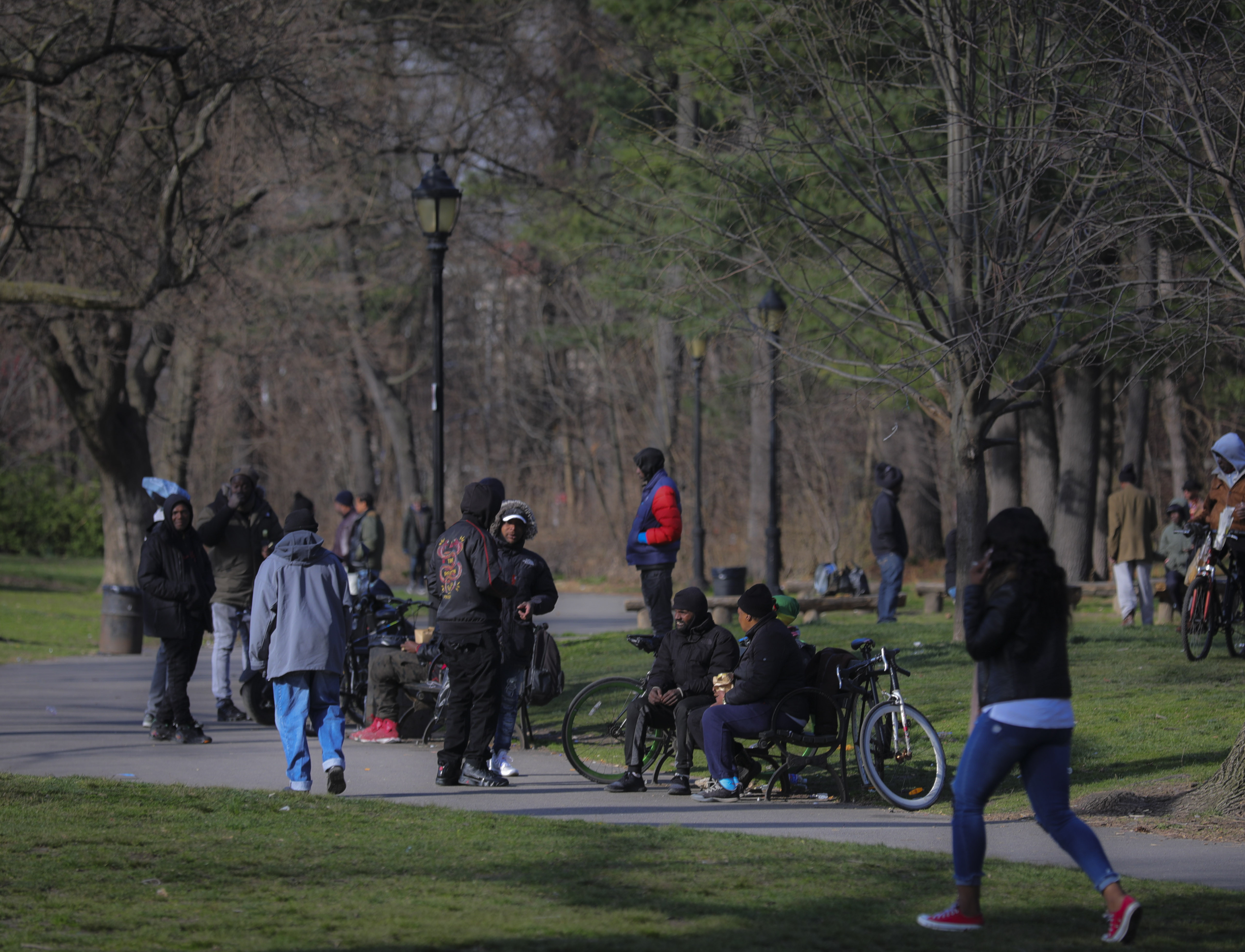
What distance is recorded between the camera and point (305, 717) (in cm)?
866

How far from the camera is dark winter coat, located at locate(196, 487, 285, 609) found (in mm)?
12055

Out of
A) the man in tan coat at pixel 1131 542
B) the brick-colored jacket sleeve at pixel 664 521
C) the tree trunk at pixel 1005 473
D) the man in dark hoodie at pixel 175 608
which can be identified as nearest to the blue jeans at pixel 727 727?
the brick-colored jacket sleeve at pixel 664 521

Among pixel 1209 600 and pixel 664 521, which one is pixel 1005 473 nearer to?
pixel 1209 600

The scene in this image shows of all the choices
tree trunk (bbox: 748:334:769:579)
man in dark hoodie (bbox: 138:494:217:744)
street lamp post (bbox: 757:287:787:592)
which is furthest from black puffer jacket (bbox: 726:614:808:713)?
tree trunk (bbox: 748:334:769:579)

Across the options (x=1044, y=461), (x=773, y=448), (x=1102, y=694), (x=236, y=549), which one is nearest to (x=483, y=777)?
(x=236, y=549)

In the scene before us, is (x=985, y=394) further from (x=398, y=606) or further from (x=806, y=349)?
(x=398, y=606)

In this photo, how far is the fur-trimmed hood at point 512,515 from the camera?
33.5 feet

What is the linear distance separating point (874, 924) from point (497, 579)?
3.96 metres

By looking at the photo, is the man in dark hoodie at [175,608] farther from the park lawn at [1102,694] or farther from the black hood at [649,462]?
the black hood at [649,462]

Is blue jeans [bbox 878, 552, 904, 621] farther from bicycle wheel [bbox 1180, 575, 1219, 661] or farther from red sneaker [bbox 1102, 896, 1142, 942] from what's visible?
red sneaker [bbox 1102, 896, 1142, 942]

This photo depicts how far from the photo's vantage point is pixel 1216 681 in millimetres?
12102

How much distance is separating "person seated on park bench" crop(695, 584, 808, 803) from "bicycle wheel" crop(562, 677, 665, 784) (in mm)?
795

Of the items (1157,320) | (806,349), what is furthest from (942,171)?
(1157,320)

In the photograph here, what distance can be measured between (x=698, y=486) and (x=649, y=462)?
453 inches
